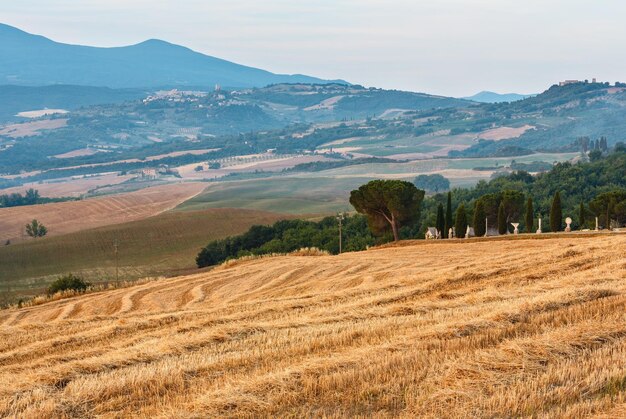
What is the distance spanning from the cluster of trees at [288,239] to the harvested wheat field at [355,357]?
89078 millimetres

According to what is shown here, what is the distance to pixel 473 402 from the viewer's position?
1246cm

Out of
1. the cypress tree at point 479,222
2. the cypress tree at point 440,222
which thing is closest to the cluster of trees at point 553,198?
the cypress tree at point 479,222

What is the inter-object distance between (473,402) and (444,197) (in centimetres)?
16244

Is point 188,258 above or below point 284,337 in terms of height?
below

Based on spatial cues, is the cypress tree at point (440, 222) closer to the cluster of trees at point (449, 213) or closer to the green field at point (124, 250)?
the cluster of trees at point (449, 213)

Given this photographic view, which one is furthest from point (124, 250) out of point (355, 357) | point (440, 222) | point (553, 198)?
point (355, 357)

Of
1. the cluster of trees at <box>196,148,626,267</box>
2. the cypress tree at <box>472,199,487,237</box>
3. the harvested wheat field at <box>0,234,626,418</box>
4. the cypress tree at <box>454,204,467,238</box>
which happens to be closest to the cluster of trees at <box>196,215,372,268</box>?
the cluster of trees at <box>196,148,626,267</box>

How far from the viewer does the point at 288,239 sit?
130125mm

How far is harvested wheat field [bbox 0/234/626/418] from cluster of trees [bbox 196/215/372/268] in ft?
292

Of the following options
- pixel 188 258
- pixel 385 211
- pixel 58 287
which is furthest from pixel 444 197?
pixel 58 287

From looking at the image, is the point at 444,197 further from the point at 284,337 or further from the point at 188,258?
the point at 284,337

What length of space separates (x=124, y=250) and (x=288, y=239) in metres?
29.0

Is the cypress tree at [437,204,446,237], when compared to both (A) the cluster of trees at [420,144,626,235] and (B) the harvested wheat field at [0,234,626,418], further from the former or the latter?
(B) the harvested wheat field at [0,234,626,418]

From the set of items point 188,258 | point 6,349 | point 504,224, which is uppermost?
point 6,349
